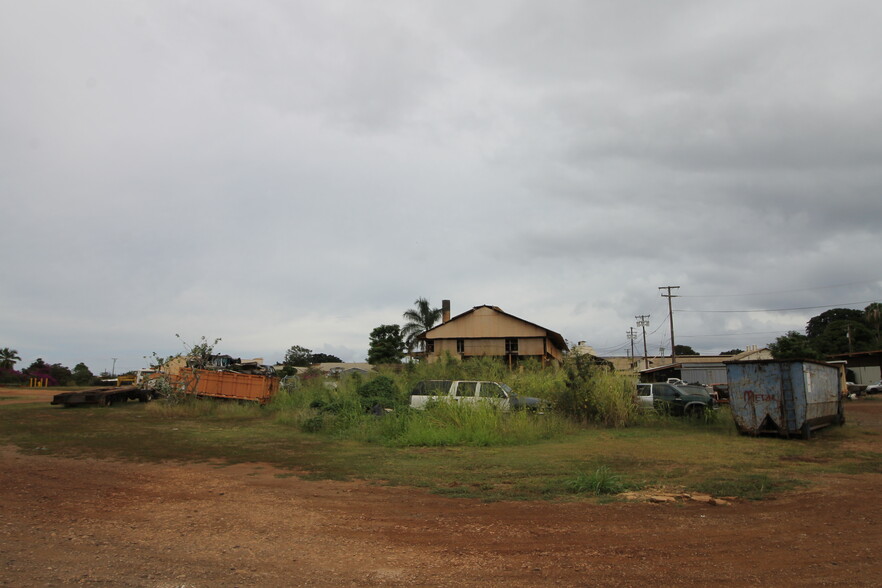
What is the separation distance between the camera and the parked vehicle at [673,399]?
20.3 m

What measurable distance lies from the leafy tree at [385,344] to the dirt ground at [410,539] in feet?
168

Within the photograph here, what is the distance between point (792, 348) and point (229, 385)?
151ft

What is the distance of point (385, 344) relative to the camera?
210 ft

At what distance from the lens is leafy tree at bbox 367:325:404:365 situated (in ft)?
203

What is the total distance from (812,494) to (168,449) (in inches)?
497

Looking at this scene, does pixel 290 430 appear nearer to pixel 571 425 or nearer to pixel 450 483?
pixel 571 425

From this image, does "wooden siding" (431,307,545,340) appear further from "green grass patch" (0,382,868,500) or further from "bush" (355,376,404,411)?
"bush" (355,376,404,411)

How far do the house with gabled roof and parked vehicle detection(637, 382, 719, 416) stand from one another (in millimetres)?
26278

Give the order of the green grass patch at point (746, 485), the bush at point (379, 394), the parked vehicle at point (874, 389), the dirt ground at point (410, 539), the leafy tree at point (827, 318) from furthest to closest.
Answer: the leafy tree at point (827, 318), the parked vehicle at point (874, 389), the bush at point (379, 394), the green grass patch at point (746, 485), the dirt ground at point (410, 539)

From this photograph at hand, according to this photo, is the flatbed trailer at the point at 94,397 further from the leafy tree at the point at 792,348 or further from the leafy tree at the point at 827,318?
the leafy tree at the point at 827,318

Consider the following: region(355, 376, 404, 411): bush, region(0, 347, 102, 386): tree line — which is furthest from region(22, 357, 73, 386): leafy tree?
region(355, 376, 404, 411): bush

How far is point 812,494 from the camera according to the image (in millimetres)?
8469

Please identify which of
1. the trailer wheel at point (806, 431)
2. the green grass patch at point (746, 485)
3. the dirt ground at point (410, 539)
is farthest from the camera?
the trailer wheel at point (806, 431)

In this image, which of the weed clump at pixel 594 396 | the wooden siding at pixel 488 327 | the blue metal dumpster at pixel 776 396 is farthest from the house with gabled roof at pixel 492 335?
the blue metal dumpster at pixel 776 396
